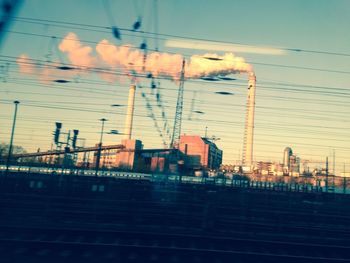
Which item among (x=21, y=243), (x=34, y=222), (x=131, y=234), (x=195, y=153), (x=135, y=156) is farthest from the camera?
(x=195, y=153)

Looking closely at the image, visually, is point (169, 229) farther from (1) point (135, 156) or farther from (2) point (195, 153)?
(2) point (195, 153)

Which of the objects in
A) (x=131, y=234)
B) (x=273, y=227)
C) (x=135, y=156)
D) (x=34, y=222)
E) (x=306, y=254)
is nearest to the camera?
(x=306, y=254)

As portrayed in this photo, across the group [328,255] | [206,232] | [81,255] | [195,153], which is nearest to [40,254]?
[81,255]

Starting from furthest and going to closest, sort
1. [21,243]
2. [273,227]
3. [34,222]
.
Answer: [273,227] → [34,222] → [21,243]

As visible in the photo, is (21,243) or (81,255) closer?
(81,255)

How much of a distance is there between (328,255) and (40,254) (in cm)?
796

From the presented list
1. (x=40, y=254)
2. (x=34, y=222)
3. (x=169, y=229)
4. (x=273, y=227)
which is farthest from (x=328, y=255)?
(x=34, y=222)

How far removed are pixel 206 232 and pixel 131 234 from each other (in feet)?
8.70

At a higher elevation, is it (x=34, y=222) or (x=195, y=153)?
(x=195, y=153)

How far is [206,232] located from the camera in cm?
1059

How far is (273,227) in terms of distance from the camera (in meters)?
12.1

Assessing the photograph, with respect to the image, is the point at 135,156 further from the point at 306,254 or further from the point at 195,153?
the point at 306,254

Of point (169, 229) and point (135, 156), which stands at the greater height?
point (135, 156)

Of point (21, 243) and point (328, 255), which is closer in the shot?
point (21, 243)
